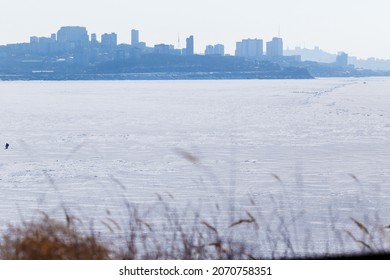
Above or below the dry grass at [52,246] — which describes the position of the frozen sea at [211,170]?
below

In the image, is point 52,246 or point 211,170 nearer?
point 52,246

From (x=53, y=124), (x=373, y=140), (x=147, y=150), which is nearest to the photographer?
(x=147, y=150)

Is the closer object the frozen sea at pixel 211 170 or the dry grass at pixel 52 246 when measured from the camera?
the dry grass at pixel 52 246

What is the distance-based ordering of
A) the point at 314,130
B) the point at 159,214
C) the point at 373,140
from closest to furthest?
the point at 159,214
the point at 373,140
the point at 314,130

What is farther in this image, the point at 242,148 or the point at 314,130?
the point at 314,130

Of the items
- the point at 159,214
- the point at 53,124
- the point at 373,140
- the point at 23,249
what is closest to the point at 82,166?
the point at 159,214

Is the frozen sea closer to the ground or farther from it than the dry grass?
closer to the ground

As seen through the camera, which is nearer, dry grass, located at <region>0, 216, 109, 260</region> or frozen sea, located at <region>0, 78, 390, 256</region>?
dry grass, located at <region>0, 216, 109, 260</region>

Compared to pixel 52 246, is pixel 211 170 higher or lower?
lower
